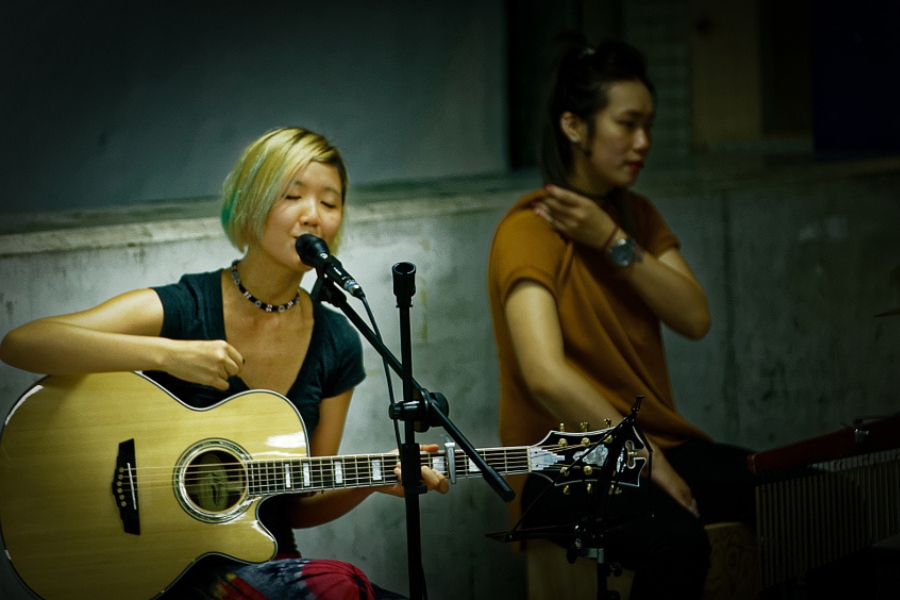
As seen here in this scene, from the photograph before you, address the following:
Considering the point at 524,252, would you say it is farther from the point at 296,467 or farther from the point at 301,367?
the point at 296,467

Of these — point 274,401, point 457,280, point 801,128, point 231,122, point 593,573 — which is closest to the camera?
point 274,401

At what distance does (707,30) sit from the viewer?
17.7ft

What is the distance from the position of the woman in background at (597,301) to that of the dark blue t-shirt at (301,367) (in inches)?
21.0

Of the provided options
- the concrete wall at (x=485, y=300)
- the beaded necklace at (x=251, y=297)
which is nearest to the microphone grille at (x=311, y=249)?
the beaded necklace at (x=251, y=297)

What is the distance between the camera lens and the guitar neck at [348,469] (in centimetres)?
289

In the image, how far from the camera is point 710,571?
10.7ft

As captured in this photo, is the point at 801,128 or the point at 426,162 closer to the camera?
the point at 426,162

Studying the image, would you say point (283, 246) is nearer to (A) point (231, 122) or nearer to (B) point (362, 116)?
(A) point (231, 122)

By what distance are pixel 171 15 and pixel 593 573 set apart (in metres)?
2.51

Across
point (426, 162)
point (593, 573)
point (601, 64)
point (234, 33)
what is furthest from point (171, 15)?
point (593, 573)

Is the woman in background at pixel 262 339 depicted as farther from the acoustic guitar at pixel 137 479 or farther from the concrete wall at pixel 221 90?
the concrete wall at pixel 221 90

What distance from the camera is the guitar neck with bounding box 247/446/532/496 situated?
114 inches

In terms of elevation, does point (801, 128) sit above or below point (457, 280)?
above

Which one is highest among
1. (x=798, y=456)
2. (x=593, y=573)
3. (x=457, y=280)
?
(x=457, y=280)
